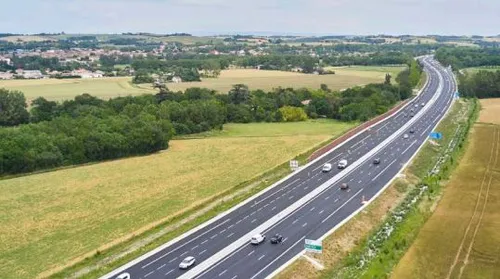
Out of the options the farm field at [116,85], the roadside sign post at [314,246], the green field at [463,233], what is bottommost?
the farm field at [116,85]

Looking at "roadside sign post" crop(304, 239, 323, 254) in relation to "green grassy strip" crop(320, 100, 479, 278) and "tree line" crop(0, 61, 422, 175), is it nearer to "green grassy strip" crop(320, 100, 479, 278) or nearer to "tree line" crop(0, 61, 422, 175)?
"green grassy strip" crop(320, 100, 479, 278)

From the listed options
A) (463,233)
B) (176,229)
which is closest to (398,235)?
(463,233)

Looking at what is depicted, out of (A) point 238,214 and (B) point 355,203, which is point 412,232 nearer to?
(B) point 355,203

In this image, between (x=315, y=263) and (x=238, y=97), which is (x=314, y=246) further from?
(x=238, y=97)

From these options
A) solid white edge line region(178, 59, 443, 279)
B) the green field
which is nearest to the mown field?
solid white edge line region(178, 59, 443, 279)

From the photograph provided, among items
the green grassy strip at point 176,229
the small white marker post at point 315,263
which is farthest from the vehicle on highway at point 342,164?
the small white marker post at point 315,263

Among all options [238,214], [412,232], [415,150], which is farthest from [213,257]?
[415,150]

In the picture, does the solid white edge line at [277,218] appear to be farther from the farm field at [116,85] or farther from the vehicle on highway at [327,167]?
the farm field at [116,85]
